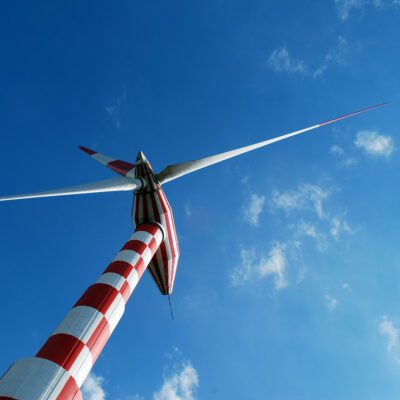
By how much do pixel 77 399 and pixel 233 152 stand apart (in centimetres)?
951

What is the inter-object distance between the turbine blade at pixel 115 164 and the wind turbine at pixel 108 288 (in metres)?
0.05

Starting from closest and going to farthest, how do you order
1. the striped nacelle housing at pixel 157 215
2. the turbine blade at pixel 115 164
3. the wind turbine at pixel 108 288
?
the wind turbine at pixel 108 288, the striped nacelle housing at pixel 157 215, the turbine blade at pixel 115 164

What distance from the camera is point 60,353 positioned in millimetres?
6289

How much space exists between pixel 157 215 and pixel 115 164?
4.55 meters

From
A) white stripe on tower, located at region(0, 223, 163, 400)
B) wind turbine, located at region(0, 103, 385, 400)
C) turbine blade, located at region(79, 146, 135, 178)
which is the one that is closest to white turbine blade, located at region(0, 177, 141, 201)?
wind turbine, located at region(0, 103, 385, 400)

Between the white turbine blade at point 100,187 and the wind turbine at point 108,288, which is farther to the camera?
the white turbine blade at point 100,187

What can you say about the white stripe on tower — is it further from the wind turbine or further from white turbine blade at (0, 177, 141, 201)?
white turbine blade at (0, 177, 141, 201)

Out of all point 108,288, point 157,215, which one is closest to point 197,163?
point 157,215

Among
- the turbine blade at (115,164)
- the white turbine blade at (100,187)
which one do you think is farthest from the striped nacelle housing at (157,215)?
the turbine blade at (115,164)

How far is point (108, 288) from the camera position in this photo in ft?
27.1

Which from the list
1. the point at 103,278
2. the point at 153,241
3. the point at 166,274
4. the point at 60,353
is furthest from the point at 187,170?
the point at 60,353

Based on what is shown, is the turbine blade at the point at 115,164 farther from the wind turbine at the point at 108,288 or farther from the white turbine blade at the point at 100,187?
the white turbine blade at the point at 100,187

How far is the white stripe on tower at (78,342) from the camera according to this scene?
5.51 m

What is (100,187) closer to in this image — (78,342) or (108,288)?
(108,288)
